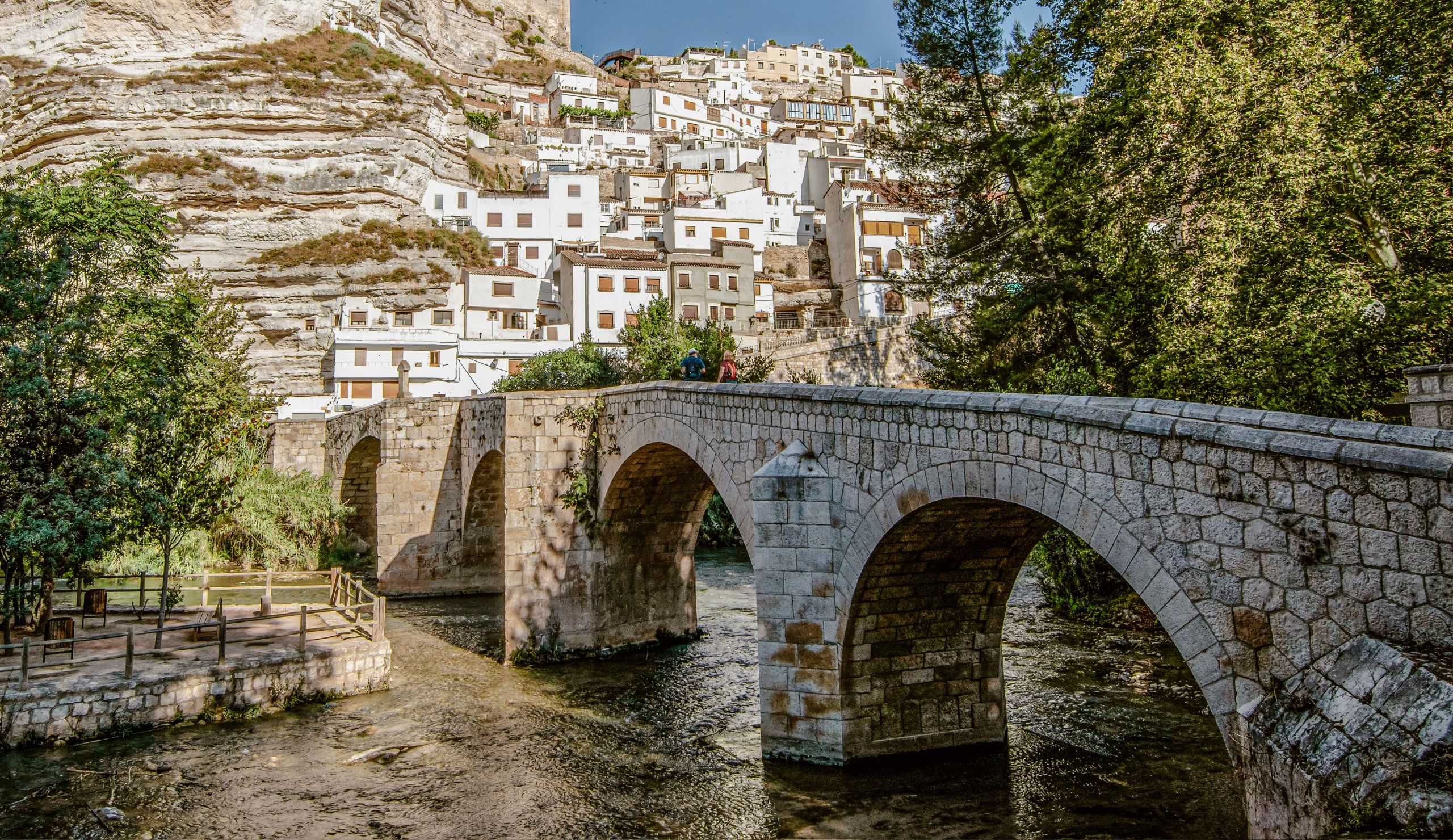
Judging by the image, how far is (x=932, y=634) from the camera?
35.3ft

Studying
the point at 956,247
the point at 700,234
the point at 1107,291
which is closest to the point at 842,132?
the point at 700,234

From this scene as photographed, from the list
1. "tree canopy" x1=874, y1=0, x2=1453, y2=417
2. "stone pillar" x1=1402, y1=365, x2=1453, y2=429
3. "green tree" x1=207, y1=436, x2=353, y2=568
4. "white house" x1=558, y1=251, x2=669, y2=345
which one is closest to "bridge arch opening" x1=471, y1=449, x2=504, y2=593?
"green tree" x1=207, y1=436, x2=353, y2=568

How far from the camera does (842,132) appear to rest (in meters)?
85.6

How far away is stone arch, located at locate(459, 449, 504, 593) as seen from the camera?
79.6 feet

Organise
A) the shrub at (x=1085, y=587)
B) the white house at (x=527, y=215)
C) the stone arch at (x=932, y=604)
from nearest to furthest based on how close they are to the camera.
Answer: the stone arch at (x=932, y=604) < the shrub at (x=1085, y=587) < the white house at (x=527, y=215)

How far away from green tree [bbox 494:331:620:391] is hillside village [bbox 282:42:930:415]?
4969 millimetres

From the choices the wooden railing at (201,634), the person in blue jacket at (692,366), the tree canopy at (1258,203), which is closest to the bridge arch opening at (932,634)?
the tree canopy at (1258,203)

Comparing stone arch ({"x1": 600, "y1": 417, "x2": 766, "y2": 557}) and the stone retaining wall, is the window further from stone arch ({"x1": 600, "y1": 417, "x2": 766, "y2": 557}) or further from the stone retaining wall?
the stone retaining wall

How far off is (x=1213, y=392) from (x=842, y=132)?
256ft

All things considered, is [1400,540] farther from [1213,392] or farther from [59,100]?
[59,100]

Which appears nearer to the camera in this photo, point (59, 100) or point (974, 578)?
point (974, 578)

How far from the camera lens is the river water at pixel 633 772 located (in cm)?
942

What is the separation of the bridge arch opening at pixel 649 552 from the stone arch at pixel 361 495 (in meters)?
15.0

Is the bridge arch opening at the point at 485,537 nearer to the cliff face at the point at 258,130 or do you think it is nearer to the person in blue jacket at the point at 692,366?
the person in blue jacket at the point at 692,366
